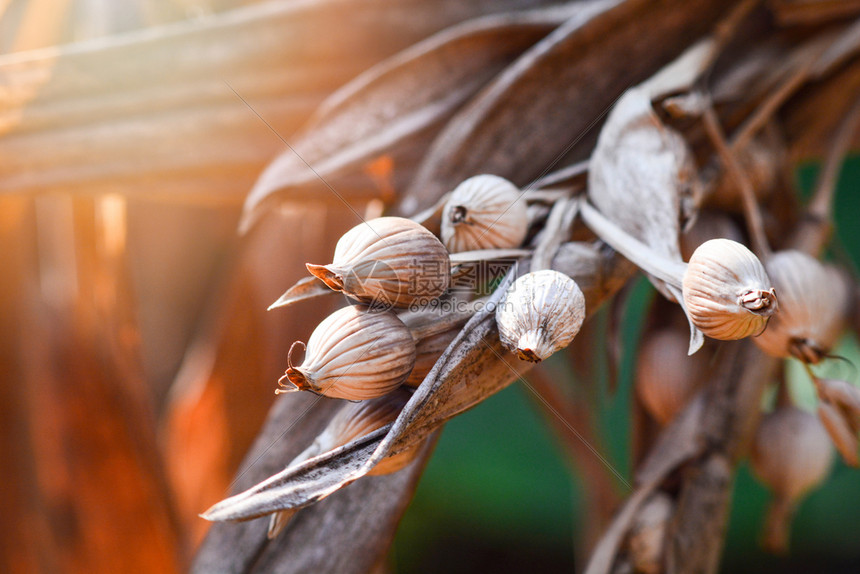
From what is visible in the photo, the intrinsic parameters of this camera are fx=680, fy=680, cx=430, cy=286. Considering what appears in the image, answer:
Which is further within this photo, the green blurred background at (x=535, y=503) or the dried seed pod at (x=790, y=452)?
the green blurred background at (x=535, y=503)

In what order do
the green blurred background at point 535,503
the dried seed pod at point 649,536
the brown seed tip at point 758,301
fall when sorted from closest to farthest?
1. the brown seed tip at point 758,301
2. the dried seed pod at point 649,536
3. the green blurred background at point 535,503

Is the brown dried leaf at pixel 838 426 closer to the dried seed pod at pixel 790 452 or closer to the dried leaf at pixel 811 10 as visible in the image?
the dried seed pod at pixel 790 452

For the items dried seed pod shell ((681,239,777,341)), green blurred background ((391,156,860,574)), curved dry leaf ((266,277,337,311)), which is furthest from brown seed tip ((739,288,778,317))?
green blurred background ((391,156,860,574))

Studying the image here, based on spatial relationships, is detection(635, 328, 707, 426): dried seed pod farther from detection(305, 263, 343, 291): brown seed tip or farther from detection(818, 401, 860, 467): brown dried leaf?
detection(305, 263, 343, 291): brown seed tip

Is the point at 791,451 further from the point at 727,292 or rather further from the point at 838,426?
the point at 727,292

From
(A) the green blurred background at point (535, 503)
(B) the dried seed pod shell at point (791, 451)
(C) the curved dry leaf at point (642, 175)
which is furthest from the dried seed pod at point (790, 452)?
(A) the green blurred background at point (535, 503)

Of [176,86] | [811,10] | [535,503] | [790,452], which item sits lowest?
[535,503]

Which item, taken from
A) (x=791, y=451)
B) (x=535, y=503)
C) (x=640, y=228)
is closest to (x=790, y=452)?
(x=791, y=451)

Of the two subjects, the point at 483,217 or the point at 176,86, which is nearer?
the point at 483,217
